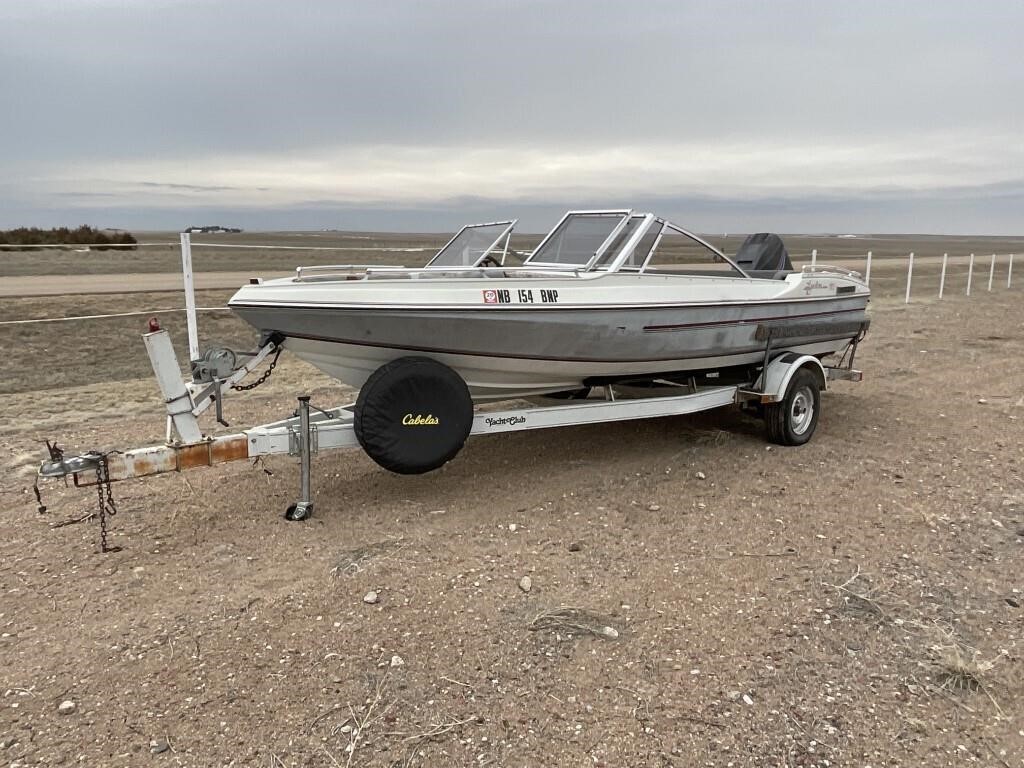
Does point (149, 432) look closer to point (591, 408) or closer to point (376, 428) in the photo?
point (376, 428)

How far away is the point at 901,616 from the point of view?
11.2 ft

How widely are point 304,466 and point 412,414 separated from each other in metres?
0.71

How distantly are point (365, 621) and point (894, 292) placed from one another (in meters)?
20.1

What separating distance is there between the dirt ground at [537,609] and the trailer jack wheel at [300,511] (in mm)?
55

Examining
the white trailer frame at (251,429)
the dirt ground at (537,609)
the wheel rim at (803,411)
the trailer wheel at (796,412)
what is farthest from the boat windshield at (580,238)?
the wheel rim at (803,411)

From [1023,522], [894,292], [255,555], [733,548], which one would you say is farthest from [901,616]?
[894,292]

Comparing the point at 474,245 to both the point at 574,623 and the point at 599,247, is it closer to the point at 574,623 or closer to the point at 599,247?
the point at 599,247

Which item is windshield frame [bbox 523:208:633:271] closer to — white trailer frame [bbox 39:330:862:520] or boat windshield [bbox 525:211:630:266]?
boat windshield [bbox 525:211:630:266]

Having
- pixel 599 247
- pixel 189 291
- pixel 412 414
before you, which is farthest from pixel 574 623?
pixel 189 291

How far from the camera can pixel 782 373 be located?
5.81 meters

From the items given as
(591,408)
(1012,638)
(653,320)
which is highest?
(653,320)

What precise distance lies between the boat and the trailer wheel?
349mm

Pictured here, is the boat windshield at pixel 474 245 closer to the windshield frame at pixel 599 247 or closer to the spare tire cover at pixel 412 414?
the windshield frame at pixel 599 247

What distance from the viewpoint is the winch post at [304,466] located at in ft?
13.8
